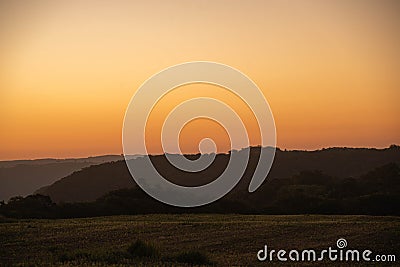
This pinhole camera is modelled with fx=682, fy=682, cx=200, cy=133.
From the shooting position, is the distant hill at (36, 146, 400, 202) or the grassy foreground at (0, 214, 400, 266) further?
the distant hill at (36, 146, 400, 202)

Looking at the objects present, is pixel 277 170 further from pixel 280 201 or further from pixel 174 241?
pixel 174 241

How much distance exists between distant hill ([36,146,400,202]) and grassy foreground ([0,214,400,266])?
1142cm

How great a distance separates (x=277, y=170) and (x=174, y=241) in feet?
104

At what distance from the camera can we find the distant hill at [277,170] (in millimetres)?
53688

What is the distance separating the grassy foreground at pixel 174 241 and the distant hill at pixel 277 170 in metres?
11.4

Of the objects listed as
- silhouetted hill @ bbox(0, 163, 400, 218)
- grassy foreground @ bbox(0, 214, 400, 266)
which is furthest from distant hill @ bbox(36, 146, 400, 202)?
grassy foreground @ bbox(0, 214, 400, 266)

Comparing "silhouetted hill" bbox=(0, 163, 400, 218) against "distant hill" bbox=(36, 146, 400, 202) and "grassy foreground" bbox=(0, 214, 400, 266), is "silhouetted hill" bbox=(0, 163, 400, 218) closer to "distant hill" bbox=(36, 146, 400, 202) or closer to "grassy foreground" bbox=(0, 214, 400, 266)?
"distant hill" bbox=(36, 146, 400, 202)

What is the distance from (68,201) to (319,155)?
2308 centimetres

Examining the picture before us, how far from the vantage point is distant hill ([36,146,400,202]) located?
176 ft

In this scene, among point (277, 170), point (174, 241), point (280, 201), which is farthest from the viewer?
point (277, 170)

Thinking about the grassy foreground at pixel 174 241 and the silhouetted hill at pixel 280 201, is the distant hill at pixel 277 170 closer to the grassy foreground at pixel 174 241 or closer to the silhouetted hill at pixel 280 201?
the silhouetted hill at pixel 280 201

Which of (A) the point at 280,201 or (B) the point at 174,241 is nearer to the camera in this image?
(B) the point at 174,241

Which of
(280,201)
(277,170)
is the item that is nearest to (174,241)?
(280,201)

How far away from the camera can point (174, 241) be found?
30.2m
